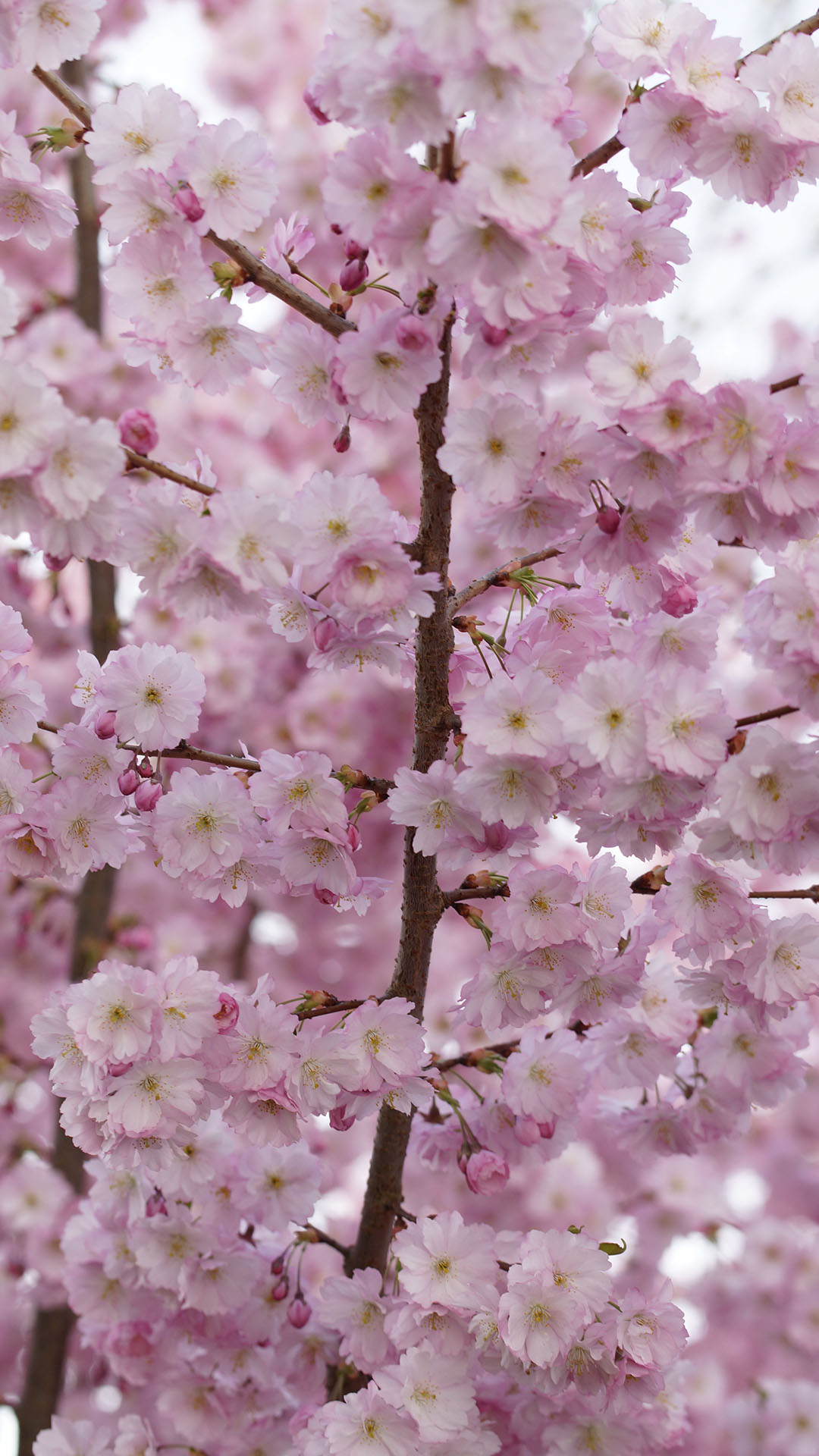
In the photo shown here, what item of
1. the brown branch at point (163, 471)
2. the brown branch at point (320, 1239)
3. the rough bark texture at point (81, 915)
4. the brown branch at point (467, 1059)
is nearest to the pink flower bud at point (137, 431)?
the brown branch at point (163, 471)

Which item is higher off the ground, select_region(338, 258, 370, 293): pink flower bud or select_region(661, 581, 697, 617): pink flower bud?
select_region(338, 258, 370, 293): pink flower bud

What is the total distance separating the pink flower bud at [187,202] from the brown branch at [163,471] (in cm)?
23

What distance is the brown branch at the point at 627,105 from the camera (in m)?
1.30

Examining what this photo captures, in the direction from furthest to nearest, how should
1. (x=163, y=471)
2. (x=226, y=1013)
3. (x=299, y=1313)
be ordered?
(x=299, y=1313), (x=226, y=1013), (x=163, y=471)

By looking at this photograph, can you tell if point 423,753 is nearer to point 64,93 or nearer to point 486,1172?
point 486,1172

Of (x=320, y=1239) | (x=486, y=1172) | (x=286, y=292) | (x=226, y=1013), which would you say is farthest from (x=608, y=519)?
(x=320, y=1239)

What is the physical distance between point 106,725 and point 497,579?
0.47m

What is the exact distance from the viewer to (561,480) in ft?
4.04

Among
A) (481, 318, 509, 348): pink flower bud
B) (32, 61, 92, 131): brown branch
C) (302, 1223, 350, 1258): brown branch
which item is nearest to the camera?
(481, 318, 509, 348): pink flower bud

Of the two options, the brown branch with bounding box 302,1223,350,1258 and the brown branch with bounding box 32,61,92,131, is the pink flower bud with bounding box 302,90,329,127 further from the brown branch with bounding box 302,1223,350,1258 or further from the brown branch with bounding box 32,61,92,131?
the brown branch with bounding box 302,1223,350,1258

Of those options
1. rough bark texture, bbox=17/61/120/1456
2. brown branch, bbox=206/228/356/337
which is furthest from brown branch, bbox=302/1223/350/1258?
brown branch, bbox=206/228/356/337

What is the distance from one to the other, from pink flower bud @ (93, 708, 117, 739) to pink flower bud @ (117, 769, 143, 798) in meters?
0.05

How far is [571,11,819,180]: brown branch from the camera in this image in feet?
4.27

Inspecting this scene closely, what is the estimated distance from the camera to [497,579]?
4.65 feet
